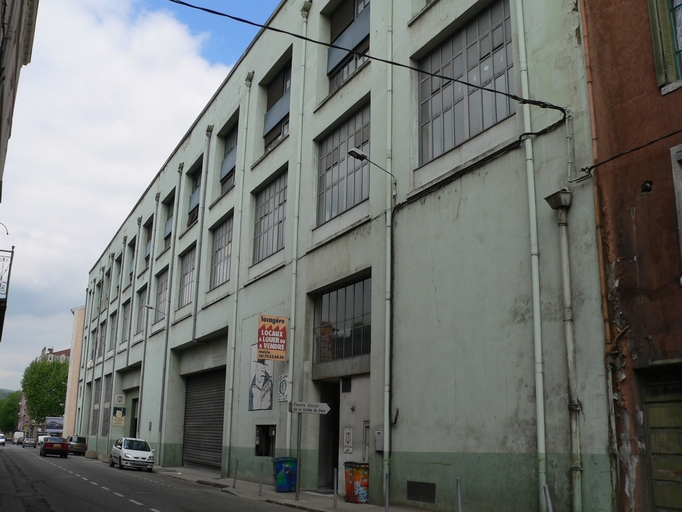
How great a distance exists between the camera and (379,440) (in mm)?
16828

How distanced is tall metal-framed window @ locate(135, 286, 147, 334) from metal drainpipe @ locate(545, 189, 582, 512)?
1371 inches

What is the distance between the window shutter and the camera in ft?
36.5

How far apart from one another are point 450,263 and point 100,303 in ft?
169

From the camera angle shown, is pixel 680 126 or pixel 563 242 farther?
pixel 563 242

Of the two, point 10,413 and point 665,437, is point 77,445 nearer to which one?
point 665,437

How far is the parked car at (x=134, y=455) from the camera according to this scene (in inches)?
1257

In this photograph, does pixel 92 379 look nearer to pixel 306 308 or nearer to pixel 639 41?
pixel 306 308

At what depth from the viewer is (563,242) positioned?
487 inches

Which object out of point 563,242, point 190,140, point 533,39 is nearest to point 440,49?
point 533,39

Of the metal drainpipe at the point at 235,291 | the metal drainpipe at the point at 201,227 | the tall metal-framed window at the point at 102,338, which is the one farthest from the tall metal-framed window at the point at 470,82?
the tall metal-framed window at the point at 102,338

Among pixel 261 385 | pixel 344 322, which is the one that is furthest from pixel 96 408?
pixel 344 322

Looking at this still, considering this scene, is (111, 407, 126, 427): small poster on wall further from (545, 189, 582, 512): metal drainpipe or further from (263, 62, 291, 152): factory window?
(545, 189, 582, 512): metal drainpipe

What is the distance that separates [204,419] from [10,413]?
134 m

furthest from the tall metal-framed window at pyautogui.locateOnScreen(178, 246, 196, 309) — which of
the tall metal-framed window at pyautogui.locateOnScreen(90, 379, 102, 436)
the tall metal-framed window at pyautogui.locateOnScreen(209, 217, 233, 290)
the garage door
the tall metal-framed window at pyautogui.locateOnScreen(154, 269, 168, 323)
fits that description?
the garage door
